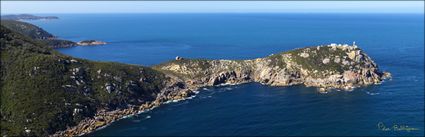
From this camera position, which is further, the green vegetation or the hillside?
the hillside

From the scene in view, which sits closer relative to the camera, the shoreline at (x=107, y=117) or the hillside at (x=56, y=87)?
the shoreline at (x=107, y=117)

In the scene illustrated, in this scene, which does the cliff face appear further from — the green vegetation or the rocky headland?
the green vegetation

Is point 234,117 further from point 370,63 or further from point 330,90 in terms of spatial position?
point 370,63

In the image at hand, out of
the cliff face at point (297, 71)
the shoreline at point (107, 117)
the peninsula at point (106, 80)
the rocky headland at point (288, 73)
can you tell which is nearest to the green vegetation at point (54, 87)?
the peninsula at point (106, 80)

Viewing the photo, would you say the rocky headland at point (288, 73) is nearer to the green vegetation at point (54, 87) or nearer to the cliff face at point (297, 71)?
the cliff face at point (297, 71)

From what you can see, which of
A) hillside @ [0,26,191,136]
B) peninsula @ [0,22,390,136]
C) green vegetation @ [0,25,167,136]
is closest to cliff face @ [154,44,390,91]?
peninsula @ [0,22,390,136]

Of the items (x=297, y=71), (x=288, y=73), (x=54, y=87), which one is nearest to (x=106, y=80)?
(x=54, y=87)
